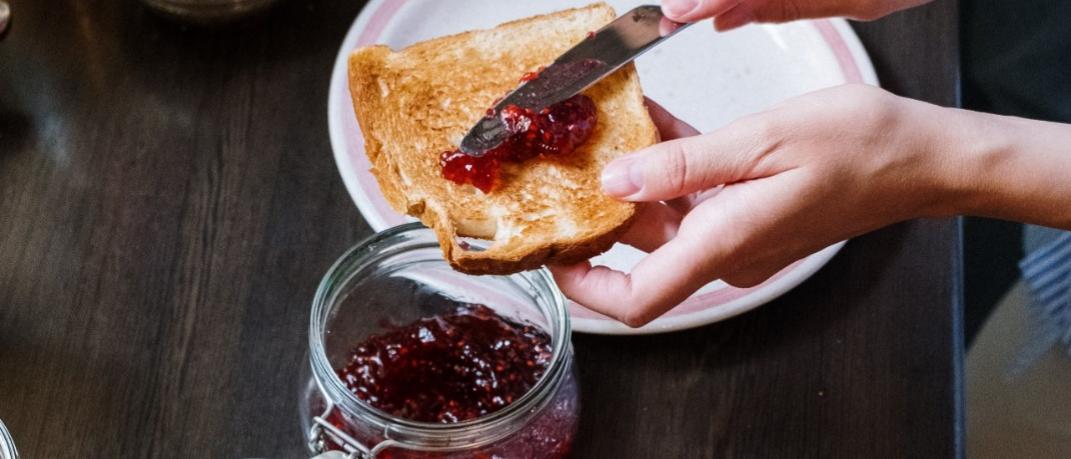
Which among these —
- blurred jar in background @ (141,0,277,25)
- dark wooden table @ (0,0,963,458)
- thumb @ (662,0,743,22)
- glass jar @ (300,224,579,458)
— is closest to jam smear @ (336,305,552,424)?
glass jar @ (300,224,579,458)

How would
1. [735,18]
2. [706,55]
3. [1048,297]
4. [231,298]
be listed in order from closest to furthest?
[231,298]
[735,18]
[706,55]
[1048,297]

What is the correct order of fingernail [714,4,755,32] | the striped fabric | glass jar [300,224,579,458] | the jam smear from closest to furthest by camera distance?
glass jar [300,224,579,458], the jam smear, fingernail [714,4,755,32], the striped fabric

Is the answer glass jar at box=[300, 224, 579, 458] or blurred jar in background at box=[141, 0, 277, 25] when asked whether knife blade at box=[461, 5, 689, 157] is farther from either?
blurred jar in background at box=[141, 0, 277, 25]

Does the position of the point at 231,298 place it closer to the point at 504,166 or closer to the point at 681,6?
the point at 504,166

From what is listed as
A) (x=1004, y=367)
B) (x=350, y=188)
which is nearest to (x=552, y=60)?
(x=350, y=188)

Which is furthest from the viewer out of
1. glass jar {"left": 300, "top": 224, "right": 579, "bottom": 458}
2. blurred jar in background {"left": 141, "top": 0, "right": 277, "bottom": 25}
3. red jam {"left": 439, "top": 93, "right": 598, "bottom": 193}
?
blurred jar in background {"left": 141, "top": 0, "right": 277, "bottom": 25}

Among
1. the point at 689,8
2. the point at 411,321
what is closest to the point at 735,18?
the point at 689,8

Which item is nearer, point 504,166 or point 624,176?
point 624,176
